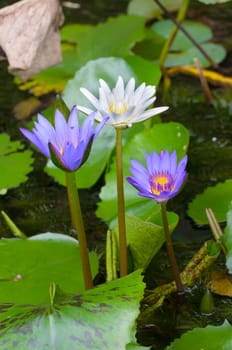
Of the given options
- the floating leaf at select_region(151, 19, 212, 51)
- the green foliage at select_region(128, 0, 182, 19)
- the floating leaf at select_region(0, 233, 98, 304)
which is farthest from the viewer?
the green foliage at select_region(128, 0, 182, 19)

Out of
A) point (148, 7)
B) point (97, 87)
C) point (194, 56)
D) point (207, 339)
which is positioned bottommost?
point (207, 339)

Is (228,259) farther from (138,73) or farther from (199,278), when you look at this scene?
(138,73)

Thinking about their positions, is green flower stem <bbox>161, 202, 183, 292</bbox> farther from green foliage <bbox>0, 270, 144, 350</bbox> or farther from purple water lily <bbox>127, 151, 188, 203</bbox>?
green foliage <bbox>0, 270, 144, 350</bbox>

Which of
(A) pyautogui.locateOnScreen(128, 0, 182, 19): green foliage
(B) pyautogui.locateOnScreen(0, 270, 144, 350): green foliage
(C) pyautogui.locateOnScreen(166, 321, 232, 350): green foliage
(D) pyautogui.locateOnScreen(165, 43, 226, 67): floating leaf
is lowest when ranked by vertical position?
(C) pyautogui.locateOnScreen(166, 321, 232, 350): green foliage

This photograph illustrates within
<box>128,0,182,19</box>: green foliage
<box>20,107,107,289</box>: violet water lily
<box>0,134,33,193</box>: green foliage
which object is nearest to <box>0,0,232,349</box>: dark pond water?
<box>0,134,33,193</box>: green foliage

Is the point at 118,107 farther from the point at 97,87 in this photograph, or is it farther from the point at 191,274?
the point at 97,87

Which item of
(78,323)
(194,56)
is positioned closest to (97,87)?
(194,56)

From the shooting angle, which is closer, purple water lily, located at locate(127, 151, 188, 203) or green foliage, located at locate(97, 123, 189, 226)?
purple water lily, located at locate(127, 151, 188, 203)
